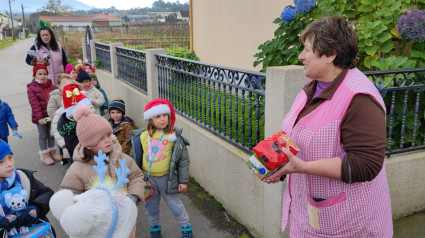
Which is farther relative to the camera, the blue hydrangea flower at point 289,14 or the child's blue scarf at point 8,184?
the blue hydrangea flower at point 289,14

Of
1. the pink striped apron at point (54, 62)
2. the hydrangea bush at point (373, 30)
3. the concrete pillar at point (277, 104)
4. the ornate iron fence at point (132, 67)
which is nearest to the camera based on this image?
the concrete pillar at point (277, 104)

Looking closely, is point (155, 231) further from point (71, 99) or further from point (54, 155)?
point (54, 155)

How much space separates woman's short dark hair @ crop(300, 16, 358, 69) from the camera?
171 cm

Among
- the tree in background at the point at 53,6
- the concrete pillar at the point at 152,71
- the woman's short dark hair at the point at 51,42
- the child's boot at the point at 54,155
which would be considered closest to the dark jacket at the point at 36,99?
the child's boot at the point at 54,155

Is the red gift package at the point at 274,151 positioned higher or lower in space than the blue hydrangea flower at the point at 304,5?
lower

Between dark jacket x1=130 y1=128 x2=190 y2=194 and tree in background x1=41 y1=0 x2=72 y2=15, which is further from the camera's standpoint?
tree in background x1=41 y1=0 x2=72 y2=15

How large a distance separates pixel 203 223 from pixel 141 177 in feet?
4.35

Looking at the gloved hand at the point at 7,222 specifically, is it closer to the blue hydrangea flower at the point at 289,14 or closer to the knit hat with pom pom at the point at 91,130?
the knit hat with pom pom at the point at 91,130

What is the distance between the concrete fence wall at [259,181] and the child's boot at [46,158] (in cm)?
254

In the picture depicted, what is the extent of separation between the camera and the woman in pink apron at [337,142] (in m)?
1.61

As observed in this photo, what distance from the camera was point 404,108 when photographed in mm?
3527

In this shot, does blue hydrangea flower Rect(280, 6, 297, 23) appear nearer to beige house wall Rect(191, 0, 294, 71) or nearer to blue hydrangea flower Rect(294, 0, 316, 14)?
blue hydrangea flower Rect(294, 0, 316, 14)

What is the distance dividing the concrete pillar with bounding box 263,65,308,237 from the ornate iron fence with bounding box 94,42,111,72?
300 inches

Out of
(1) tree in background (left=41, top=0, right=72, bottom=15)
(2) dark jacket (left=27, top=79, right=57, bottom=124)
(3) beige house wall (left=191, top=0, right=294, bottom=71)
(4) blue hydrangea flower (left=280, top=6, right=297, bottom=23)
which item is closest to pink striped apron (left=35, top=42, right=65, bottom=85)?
(2) dark jacket (left=27, top=79, right=57, bottom=124)
